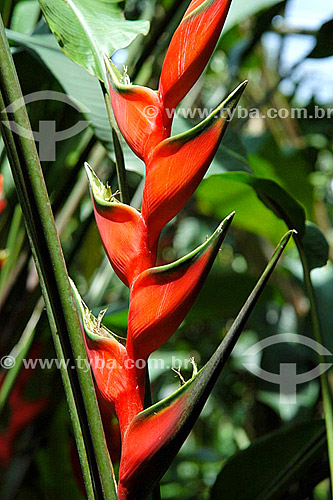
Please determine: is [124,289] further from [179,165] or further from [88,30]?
[179,165]

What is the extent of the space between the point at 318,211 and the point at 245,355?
0.30m

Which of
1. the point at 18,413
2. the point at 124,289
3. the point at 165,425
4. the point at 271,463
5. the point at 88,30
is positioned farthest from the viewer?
the point at 124,289

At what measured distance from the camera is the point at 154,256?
29cm

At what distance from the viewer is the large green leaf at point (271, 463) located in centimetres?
51

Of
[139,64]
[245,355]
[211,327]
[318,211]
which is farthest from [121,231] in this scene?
[211,327]

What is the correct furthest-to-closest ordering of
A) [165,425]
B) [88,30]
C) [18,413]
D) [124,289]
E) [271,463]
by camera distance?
[124,289]
[18,413]
[271,463]
[88,30]
[165,425]

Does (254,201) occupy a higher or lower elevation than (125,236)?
lower

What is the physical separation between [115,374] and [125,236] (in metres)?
0.06

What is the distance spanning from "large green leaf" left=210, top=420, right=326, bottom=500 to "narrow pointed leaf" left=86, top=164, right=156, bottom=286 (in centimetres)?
31

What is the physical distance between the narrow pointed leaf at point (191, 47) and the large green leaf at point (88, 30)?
10cm

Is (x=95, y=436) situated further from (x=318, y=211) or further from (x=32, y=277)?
(x=318, y=211)

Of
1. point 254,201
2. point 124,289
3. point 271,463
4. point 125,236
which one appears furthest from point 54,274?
point 124,289

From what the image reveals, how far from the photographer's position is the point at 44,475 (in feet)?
2.24

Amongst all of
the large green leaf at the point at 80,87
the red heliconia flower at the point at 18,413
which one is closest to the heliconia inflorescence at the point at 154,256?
the large green leaf at the point at 80,87
